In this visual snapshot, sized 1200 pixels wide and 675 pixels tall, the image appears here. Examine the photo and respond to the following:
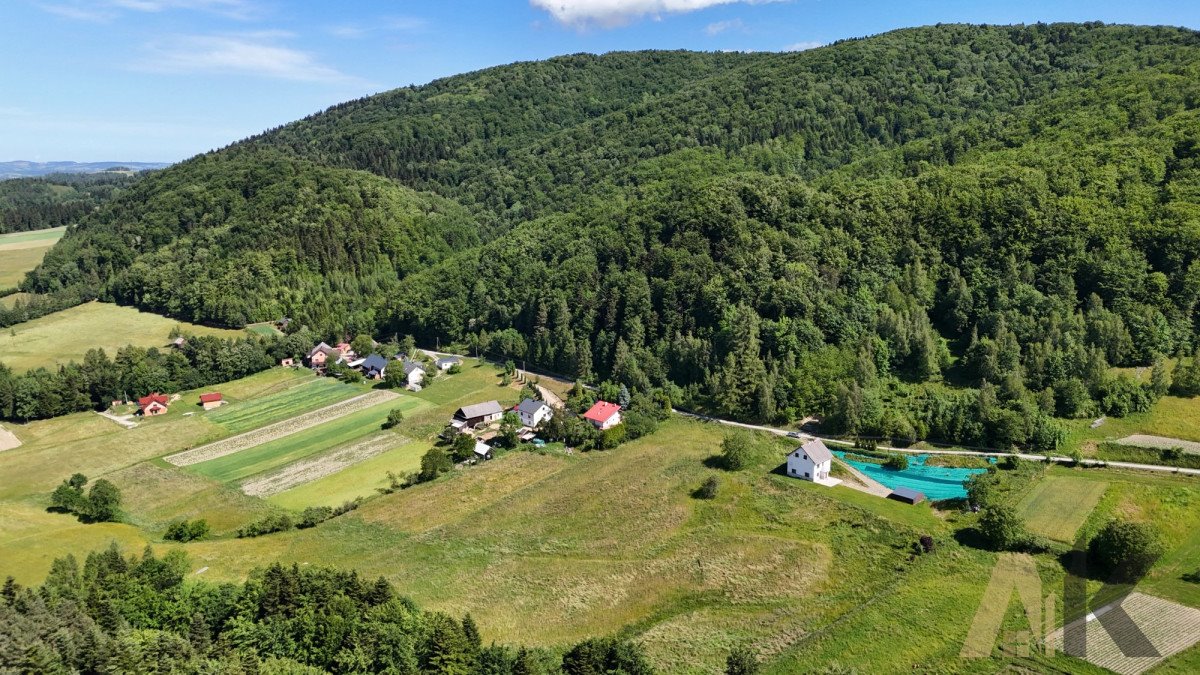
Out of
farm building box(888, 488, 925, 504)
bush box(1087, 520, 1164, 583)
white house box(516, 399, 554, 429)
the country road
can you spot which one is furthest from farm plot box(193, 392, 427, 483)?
bush box(1087, 520, 1164, 583)

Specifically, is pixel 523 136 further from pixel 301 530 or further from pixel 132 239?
pixel 301 530

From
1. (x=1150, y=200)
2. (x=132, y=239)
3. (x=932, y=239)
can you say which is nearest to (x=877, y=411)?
(x=932, y=239)

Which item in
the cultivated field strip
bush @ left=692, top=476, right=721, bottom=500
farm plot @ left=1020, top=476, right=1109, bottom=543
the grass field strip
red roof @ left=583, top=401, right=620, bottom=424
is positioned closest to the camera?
farm plot @ left=1020, top=476, right=1109, bottom=543

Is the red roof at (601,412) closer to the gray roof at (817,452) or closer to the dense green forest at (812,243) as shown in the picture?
the dense green forest at (812,243)

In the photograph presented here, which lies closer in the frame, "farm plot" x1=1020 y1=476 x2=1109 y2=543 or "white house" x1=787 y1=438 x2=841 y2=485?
"farm plot" x1=1020 y1=476 x2=1109 y2=543

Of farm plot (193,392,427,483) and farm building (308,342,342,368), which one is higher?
farm building (308,342,342,368)

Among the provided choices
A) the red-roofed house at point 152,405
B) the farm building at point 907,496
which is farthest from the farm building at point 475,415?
the farm building at point 907,496

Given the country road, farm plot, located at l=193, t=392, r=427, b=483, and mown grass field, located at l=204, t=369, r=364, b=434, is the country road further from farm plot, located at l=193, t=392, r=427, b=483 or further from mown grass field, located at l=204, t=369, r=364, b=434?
mown grass field, located at l=204, t=369, r=364, b=434
